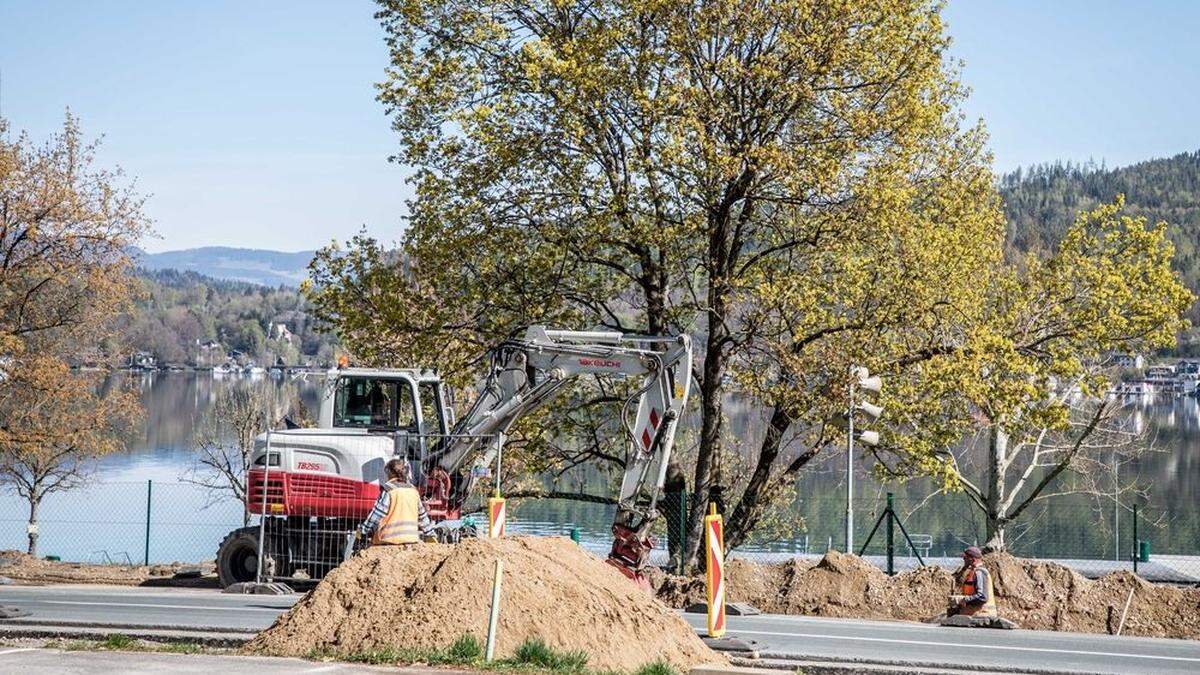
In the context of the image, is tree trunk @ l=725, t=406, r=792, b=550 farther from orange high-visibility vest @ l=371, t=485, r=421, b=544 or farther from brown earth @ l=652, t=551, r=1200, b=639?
orange high-visibility vest @ l=371, t=485, r=421, b=544

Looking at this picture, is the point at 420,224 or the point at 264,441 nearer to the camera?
the point at 264,441

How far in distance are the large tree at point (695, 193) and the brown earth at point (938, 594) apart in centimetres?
413

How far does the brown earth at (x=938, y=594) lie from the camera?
22.5 m

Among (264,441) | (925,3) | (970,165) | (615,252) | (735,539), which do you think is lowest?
(735,539)

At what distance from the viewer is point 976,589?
2161 centimetres

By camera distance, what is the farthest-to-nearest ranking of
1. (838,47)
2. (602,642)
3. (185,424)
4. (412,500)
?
(185,424), (838,47), (412,500), (602,642)

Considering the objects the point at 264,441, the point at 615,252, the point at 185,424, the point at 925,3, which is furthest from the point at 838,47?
the point at 185,424

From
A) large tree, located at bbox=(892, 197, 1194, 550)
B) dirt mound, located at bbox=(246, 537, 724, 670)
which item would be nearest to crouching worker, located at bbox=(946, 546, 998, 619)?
large tree, located at bbox=(892, 197, 1194, 550)

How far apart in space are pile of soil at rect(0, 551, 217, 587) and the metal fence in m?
7.19

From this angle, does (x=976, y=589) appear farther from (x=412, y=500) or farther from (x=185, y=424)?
(x=185, y=424)

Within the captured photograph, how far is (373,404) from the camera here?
23.0 m

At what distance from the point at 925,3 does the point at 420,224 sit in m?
10.9

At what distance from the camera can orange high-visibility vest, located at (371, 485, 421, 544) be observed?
56.8 ft

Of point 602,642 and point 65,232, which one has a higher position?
point 65,232
